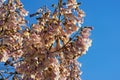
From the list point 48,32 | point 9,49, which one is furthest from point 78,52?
point 9,49

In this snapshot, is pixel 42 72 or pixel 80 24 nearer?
pixel 42 72

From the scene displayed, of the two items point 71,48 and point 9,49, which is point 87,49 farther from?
point 9,49

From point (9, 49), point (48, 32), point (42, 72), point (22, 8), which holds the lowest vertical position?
point (42, 72)

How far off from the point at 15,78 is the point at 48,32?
7.98 feet

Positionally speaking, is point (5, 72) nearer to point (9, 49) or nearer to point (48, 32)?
point (9, 49)

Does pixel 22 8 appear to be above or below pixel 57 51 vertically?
above

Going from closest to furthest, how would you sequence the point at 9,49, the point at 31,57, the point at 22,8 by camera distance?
the point at 31,57 → the point at 9,49 → the point at 22,8

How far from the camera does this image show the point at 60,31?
9609mm

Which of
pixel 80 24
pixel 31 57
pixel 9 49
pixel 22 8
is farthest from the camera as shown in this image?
pixel 22 8

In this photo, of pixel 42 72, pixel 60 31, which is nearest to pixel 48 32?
pixel 60 31

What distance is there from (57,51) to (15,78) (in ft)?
7.77

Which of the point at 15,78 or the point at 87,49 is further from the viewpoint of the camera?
the point at 15,78

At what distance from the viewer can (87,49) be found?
9.55 metres

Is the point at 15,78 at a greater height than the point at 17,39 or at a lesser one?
lesser
